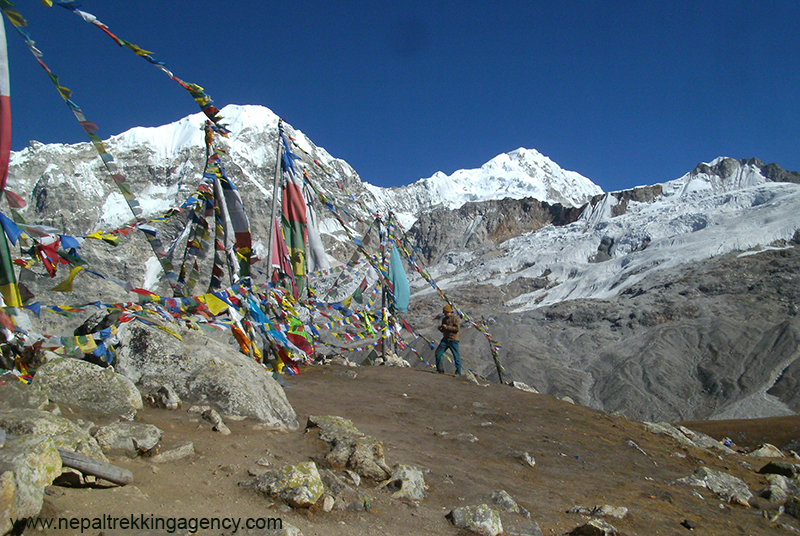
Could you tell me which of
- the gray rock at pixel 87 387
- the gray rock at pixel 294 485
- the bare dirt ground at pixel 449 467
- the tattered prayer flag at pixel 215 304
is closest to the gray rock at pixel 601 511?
the bare dirt ground at pixel 449 467

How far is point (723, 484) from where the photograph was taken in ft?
20.0

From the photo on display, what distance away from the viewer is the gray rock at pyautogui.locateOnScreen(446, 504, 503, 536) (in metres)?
3.75

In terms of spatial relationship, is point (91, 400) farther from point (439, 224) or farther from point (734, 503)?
point (439, 224)

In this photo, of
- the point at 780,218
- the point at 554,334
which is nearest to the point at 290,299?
the point at 554,334

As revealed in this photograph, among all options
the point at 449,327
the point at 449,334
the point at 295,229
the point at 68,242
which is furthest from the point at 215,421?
the point at 449,334

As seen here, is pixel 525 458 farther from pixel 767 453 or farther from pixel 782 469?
pixel 767 453

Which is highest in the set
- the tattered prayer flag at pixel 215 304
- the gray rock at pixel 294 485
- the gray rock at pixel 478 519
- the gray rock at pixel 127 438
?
the tattered prayer flag at pixel 215 304

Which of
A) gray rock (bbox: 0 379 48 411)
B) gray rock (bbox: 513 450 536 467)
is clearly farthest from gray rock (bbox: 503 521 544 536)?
gray rock (bbox: 0 379 48 411)

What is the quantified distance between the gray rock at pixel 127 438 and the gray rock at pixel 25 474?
648mm

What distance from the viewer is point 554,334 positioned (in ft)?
128

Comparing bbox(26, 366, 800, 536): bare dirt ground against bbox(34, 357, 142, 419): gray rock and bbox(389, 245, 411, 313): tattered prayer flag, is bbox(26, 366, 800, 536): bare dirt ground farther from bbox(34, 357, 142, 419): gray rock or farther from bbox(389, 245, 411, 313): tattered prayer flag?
bbox(389, 245, 411, 313): tattered prayer flag

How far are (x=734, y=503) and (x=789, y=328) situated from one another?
2762 centimetres

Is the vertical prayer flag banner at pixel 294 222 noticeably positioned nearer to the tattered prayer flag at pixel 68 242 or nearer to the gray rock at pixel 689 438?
the tattered prayer flag at pixel 68 242

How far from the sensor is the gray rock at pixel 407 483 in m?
4.25
